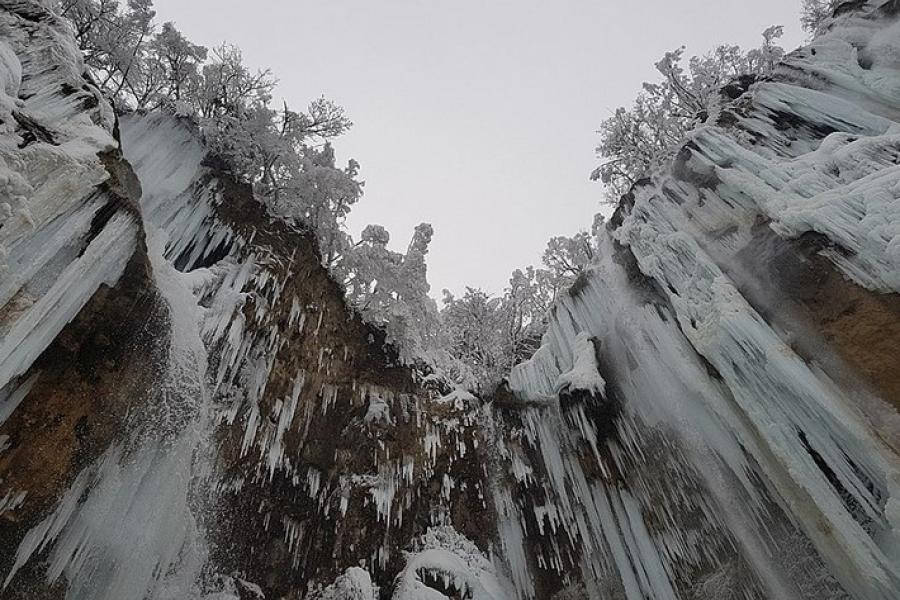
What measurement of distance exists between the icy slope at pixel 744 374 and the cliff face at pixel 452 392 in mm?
45

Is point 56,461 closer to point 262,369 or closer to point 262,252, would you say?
point 262,369

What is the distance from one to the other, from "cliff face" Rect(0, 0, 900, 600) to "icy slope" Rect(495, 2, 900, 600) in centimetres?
5

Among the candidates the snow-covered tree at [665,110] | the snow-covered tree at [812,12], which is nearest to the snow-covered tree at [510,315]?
the snow-covered tree at [665,110]

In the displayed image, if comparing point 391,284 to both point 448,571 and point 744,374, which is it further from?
point 744,374

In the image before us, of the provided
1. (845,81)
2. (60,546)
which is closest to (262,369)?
(60,546)

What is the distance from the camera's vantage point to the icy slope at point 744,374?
19.8ft

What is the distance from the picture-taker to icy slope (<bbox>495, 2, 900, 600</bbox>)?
6.03 metres

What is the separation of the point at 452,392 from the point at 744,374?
291 inches

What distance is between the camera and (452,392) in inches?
511

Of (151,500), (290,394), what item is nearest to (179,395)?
(151,500)

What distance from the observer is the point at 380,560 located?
9.82 m

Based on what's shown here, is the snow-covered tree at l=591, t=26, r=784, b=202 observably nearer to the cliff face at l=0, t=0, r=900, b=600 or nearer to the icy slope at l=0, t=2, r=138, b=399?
the cliff face at l=0, t=0, r=900, b=600

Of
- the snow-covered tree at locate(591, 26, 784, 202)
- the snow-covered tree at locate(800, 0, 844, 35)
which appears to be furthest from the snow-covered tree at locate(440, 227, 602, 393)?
the snow-covered tree at locate(800, 0, 844, 35)

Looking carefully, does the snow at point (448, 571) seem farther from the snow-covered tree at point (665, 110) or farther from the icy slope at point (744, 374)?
the snow-covered tree at point (665, 110)
